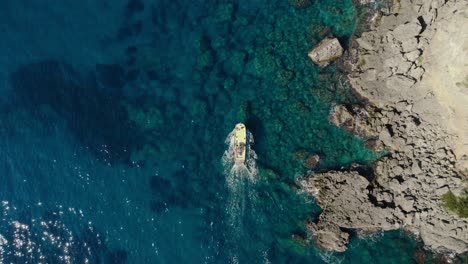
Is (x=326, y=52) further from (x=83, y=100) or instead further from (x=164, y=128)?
(x=83, y=100)

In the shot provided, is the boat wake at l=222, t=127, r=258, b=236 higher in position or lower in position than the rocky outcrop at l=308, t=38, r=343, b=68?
lower

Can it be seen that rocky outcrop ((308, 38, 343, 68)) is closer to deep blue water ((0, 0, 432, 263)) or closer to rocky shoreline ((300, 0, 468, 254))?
deep blue water ((0, 0, 432, 263))

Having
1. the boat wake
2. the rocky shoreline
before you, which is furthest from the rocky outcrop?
the boat wake

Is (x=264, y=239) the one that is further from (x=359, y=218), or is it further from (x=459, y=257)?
(x=459, y=257)

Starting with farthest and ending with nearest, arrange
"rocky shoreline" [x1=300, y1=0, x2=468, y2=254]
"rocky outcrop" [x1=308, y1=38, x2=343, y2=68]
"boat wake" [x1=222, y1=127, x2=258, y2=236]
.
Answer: "rocky outcrop" [x1=308, y1=38, x2=343, y2=68]
"boat wake" [x1=222, y1=127, x2=258, y2=236]
"rocky shoreline" [x1=300, y1=0, x2=468, y2=254]

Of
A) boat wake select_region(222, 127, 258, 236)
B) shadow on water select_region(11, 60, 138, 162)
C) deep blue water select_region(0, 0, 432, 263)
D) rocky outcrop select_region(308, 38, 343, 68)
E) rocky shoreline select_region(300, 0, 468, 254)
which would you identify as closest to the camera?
rocky shoreline select_region(300, 0, 468, 254)

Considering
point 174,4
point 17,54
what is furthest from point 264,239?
point 17,54

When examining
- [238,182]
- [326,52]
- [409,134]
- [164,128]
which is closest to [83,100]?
[164,128]
